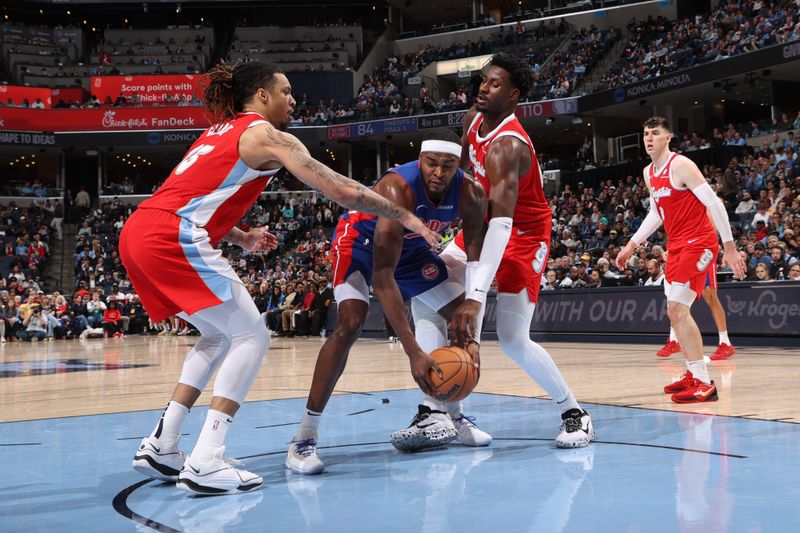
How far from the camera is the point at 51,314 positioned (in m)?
21.9

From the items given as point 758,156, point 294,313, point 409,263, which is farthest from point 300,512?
point 758,156

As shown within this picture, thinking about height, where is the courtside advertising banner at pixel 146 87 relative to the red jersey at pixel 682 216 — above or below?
above

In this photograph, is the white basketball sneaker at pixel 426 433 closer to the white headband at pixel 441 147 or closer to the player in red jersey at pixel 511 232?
the player in red jersey at pixel 511 232

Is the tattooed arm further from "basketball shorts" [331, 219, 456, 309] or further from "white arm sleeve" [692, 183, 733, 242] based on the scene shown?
"white arm sleeve" [692, 183, 733, 242]

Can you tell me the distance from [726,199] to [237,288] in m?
17.1

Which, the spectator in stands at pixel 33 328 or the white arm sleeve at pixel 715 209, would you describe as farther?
the spectator in stands at pixel 33 328

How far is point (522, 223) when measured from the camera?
490 centimetres

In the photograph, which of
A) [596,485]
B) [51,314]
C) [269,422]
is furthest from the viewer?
[51,314]

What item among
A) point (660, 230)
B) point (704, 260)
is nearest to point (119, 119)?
point (660, 230)

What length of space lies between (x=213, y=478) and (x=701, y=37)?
26531 millimetres

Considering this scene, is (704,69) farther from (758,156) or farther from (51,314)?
(51,314)

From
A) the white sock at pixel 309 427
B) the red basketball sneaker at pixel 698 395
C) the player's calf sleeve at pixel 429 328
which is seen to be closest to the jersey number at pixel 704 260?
the red basketball sneaker at pixel 698 395

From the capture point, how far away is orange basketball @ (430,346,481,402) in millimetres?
3902

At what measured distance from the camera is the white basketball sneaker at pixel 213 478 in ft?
11.7
